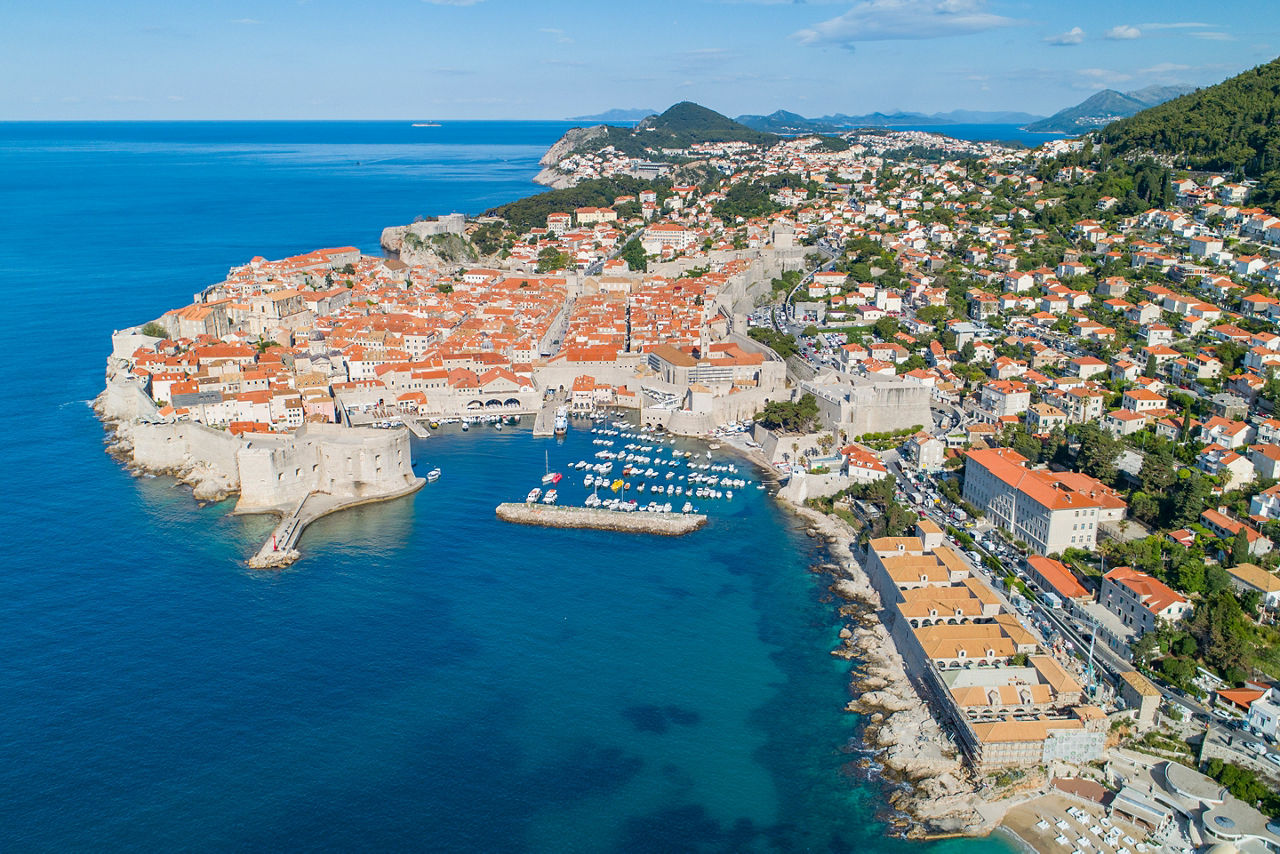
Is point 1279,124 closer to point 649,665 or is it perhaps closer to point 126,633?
point 649,665

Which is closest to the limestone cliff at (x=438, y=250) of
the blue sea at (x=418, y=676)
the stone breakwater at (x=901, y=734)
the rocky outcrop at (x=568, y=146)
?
the blue sea at (x=418, y=676)

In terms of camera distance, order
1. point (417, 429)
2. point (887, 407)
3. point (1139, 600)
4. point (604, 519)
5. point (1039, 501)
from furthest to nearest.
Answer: point (417, 429)
point (887, 407)
point (604, 519)
point (1039, 501)
point (1139, 600)

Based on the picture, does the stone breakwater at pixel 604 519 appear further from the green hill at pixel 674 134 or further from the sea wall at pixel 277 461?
the green hill at pixel 674 134

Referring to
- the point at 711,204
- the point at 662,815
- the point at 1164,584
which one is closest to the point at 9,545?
the point at 662,815

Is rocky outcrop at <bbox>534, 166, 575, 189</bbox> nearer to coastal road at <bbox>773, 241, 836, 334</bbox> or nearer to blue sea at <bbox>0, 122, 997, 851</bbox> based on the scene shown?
coastal road at <bbox>773, 241, 836, 334</bbox>

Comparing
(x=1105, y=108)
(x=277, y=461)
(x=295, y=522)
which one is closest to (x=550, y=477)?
(x=295, y=522)

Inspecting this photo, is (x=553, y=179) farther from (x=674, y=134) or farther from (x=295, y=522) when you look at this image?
(x=295, y=522)

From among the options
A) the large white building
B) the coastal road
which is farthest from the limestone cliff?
the large white building

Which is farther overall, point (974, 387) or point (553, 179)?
point (553, 179)
